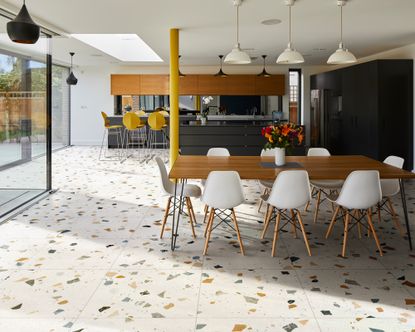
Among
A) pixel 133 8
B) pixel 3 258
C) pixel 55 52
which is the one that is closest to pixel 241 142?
pixel 133 8

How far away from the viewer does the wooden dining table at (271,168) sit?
3975 millimetres

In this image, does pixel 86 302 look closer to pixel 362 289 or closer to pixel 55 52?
pixel 362 289

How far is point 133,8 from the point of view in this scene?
5.50 metres

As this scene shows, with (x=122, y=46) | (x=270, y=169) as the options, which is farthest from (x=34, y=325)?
(x=122, y=46)

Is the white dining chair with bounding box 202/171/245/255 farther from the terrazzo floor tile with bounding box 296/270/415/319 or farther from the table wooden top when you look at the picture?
the terrazzo floor tile with bounding box 296/270/415/319

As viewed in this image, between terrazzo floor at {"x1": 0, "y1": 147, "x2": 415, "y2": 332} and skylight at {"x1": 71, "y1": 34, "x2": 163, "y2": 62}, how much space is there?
16.6 ft

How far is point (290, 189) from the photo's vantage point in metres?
3.88

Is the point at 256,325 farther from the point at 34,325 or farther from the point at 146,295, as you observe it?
the point at 34,325

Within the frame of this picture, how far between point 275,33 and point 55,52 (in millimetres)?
5806

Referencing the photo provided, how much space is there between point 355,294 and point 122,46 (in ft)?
30.1

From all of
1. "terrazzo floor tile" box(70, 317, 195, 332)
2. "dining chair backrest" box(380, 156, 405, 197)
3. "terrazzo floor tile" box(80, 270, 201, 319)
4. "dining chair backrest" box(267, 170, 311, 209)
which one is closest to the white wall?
"dining chair backrest" box(380, 156, 405, 197)

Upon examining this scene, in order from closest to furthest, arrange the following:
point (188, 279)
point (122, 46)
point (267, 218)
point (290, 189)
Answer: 1. point (188, 279)
2. point (290, 189)
3. point (267, 218)
4. point (122, 46)

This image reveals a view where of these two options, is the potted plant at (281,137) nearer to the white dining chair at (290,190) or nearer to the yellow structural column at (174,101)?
the white dining chair at (290,190)

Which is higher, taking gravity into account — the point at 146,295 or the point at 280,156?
the point at 280,156
